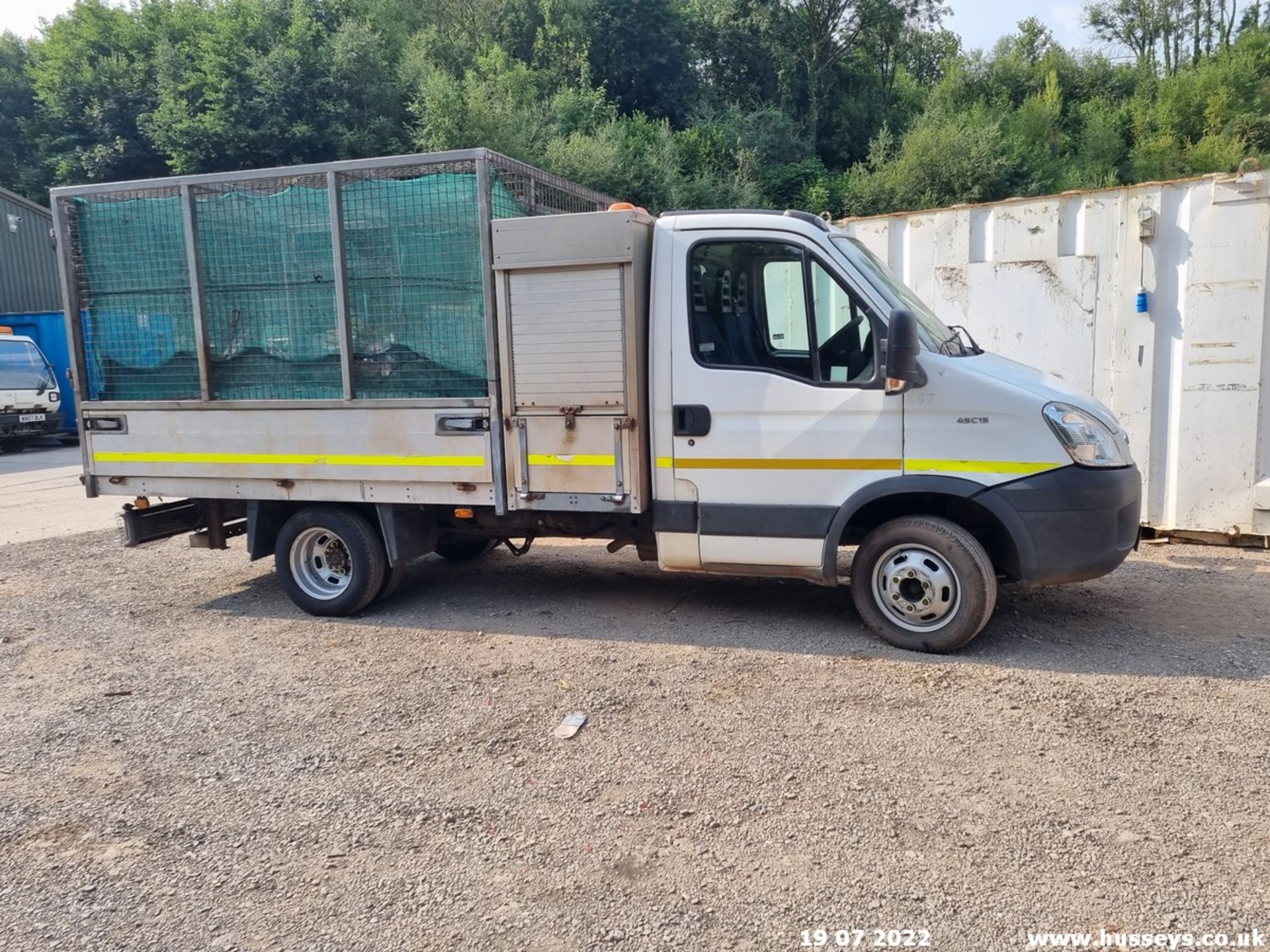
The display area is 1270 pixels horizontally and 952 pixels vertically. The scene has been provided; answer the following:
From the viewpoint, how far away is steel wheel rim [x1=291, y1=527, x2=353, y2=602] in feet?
21.6

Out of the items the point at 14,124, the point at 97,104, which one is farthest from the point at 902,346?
the point at 14,124

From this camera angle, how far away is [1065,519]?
5035mm

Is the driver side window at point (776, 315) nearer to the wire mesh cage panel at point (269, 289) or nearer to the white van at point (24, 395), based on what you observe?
the wire mesh cage panel at point (269, 289)

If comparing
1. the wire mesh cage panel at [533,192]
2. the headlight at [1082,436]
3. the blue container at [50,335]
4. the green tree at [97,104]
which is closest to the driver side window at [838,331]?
the headlight at [1082,436]

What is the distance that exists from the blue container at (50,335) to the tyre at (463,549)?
18302 millimetres

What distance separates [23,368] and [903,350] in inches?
808

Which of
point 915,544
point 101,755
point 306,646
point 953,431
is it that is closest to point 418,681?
point 306,646

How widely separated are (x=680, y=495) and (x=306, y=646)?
2.55 meters

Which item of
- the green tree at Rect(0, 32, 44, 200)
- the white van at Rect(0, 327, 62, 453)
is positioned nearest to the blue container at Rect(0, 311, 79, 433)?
the white van at Rect(0, 327, 62, 453)

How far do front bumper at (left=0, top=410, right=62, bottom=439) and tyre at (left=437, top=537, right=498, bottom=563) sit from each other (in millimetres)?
15251

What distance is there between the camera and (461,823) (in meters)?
3.66

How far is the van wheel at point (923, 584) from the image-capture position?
517 cm

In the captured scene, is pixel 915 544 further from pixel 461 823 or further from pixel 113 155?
pixel 113 155
